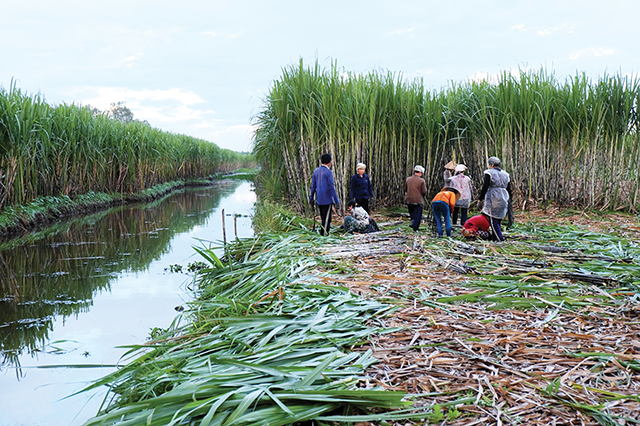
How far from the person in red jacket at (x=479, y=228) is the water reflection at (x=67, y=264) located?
5139 mm

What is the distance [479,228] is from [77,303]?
5539 millimetres

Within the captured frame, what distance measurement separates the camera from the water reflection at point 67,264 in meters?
5.02

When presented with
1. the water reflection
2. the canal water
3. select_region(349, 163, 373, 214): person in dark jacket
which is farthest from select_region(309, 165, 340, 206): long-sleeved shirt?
the water reflection

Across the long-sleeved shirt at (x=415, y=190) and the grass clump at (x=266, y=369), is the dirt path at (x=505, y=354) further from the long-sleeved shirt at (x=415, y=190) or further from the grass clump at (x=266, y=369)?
the long-sleeved shirt at (x=415, y=190)

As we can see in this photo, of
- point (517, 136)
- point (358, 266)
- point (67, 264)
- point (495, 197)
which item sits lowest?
point (67, 264)

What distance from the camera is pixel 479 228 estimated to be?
6801 millimetres

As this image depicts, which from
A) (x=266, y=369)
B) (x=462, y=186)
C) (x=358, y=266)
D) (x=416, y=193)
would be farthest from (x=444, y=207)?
(x=266, y=369)

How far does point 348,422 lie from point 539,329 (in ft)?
5.66

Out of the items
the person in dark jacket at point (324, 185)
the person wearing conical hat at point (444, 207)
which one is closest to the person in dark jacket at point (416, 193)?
the person wearing conical hat at point (444, 207)

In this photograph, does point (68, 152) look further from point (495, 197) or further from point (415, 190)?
point (495, 197)

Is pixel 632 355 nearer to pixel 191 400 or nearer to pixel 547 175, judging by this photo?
pixel 191 400

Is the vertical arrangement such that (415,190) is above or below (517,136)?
below

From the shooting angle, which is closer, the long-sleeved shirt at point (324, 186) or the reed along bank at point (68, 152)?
the long-sleeved shirt at point (324, 186)

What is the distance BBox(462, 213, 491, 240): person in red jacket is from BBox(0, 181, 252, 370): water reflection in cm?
514
